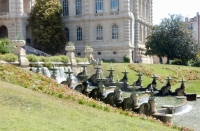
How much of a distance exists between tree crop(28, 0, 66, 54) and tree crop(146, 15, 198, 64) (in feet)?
46.4

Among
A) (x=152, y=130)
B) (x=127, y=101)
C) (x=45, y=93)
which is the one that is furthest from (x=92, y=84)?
(x=152, y=130)

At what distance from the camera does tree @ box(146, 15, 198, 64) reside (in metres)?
48.8

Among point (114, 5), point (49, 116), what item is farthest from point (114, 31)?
point (49, 116)

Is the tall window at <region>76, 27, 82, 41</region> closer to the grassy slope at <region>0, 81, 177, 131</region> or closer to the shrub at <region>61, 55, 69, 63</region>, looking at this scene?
the shrub at <region>61, 55, 69, 63</region>

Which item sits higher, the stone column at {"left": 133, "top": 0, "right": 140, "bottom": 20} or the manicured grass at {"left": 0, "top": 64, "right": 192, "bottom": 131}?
the stone column at {"left": 133, "top": 0, "right": 140, "bottom": 20}

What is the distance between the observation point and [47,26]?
48.4 metres

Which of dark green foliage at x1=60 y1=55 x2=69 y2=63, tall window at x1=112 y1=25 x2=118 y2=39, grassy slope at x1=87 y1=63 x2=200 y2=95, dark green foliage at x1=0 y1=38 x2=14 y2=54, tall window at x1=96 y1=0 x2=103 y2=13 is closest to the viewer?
grassy slope at x1=87 y1=63 x2=200 y2=95

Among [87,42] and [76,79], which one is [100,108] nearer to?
[76,79]

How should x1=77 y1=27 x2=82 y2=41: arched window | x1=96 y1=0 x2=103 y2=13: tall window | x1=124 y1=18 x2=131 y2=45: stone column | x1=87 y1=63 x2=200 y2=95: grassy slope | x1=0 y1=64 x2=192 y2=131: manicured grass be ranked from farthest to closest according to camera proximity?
x1=77 y1=27 x2=82 y2=41: arched window < x1=96 y1=0 x2=103 y2=13: tall window < x1=124 y1=18 x2=131 y2=45: stone column < x1=87 y1=63 x2=200 y2=95: grassy slope < x1=0 y1=64 x2=192 y2=131: manicured grass

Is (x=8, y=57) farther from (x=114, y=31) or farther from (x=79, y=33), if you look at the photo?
(x=79, y=33)

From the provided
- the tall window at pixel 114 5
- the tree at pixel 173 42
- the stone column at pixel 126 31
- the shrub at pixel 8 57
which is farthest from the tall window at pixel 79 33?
the shrub at pixel 8 57

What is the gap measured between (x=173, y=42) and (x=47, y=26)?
19033 mm

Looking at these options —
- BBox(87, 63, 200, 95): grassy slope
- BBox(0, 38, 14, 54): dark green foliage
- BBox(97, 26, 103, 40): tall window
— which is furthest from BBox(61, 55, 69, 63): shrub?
BBox(97, 26, 103, 40): tall window

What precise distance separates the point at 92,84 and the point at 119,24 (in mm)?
20811
